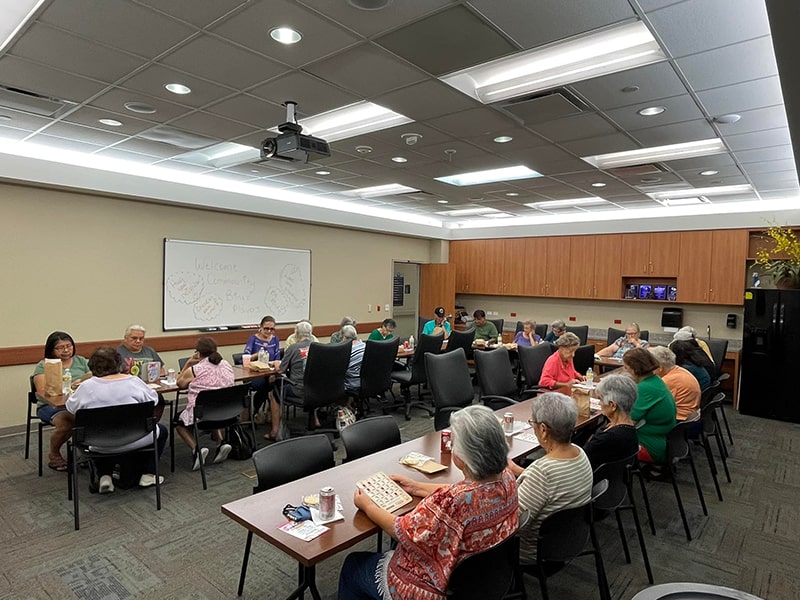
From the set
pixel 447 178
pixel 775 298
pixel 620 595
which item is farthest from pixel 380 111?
pixel 775 298

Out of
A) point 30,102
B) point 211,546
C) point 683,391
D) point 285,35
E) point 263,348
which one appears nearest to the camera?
point 285,35

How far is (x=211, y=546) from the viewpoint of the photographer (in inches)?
115

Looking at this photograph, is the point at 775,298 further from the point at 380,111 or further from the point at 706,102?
the point at 380,111

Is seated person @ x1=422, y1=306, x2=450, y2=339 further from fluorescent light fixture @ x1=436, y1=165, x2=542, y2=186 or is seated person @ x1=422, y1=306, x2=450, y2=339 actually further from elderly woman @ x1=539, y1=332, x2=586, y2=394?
elderly woman @ x1=539, y1=332, x2=586, y2=394

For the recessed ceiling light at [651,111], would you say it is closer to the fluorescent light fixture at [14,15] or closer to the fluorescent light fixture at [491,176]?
the fluorescent light fixture at [491,176]

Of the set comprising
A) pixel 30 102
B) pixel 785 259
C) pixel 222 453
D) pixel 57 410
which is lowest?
pixel 222 453

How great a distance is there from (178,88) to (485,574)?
11.4ft

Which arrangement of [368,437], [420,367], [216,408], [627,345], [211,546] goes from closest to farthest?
[368,437] < [211,546] < [216,408] < [420,367] < [627,345]

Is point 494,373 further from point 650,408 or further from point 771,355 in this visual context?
point 771,355

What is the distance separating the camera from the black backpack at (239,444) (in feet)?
14.2

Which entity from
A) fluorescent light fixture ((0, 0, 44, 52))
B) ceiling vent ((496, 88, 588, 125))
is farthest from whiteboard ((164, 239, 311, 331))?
ceiling vent ((496, 88, 588, 125))

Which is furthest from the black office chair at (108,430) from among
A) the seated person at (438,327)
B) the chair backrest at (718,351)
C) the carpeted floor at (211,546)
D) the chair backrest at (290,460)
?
the chair backrest at (718,351)

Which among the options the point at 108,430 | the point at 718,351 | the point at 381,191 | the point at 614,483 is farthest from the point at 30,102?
the point at 718,351

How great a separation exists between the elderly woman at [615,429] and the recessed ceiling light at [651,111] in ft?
6.59
